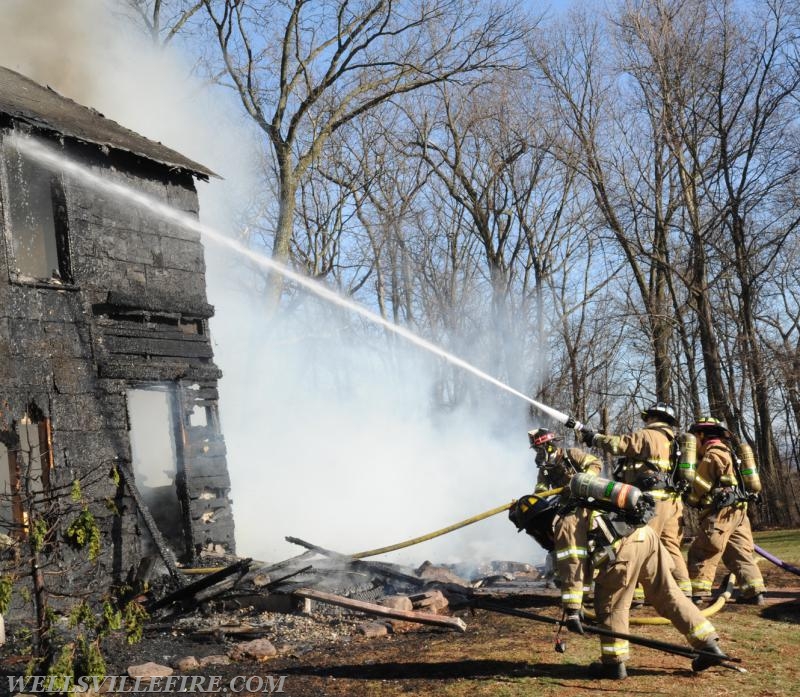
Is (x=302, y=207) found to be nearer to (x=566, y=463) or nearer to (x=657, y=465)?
(x=566, y=463)

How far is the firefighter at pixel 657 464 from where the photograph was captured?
312 inches

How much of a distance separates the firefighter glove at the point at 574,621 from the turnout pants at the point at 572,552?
10cm

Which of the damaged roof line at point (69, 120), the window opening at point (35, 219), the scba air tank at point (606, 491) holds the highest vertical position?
the damaged roof line at point (69, 120)

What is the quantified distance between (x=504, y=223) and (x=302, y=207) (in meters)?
7.73

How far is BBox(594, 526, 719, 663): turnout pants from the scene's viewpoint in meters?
5.81

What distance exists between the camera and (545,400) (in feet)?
90.3

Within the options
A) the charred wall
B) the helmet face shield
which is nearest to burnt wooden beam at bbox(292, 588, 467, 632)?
the helmet face shield

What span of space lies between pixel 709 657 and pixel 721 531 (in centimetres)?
291

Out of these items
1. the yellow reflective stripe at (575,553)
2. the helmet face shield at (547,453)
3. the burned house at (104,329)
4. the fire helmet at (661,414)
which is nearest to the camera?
the yellow reflective stripe at (575,553)

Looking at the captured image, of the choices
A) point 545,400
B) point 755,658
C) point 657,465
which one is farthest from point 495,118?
point 755,658

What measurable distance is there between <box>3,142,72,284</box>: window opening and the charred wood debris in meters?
4.66

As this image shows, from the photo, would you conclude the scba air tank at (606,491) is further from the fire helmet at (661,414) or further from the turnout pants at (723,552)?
the turnout pants at (723,552)

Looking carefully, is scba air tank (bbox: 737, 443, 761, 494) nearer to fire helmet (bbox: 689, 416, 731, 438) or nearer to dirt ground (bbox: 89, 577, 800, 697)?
fire helmet (bbox: 689, 416, 731, 438)

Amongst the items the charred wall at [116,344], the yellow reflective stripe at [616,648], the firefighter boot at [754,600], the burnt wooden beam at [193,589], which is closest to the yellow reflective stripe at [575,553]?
the yellow reflective stripe at [616,648]
